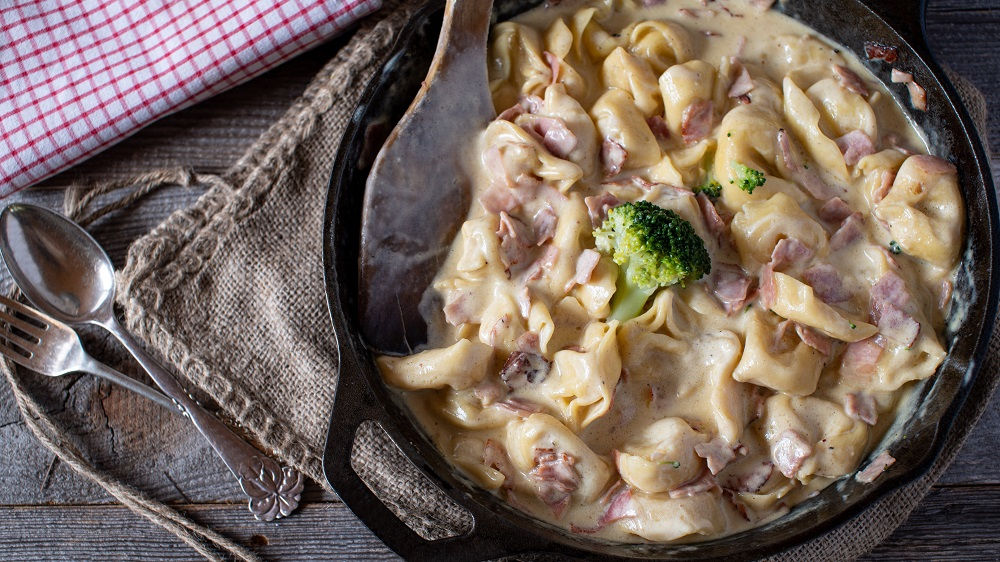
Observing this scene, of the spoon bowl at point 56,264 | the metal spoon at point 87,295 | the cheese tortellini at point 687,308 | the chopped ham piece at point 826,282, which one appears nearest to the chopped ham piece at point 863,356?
the cheese tortellini at point 687,308

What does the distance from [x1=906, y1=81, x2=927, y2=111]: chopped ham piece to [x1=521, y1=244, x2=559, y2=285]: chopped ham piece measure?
5.20ft

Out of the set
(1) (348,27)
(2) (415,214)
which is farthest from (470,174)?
(1) (348,27)

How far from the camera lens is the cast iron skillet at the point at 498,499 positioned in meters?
2.70

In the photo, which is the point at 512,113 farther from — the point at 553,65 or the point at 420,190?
the point at 420,190

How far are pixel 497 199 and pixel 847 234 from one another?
4.40ft

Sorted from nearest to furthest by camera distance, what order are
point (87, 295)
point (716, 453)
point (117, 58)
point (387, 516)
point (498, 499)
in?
point (387, 516) → point (716, 453) → point (498, 499) → point (87, 295) → point (117, 58)

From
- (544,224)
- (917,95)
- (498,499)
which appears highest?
(917,95)

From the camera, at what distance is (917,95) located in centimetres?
318

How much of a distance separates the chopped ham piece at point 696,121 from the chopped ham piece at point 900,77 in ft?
2.52

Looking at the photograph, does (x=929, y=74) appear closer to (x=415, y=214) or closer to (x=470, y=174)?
(x=470, y=174)

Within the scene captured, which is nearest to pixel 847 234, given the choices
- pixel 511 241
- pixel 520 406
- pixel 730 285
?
pixel 730 285

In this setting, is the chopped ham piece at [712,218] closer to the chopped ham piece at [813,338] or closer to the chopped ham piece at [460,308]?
the chopped ham piece at [813,338]

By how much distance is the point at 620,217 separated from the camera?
9.36 ft

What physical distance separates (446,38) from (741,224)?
4.37 ft
